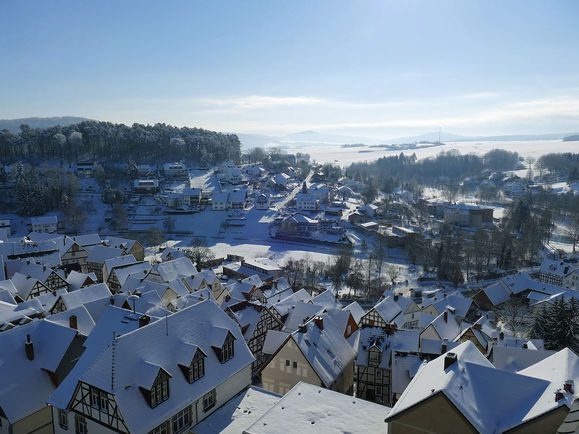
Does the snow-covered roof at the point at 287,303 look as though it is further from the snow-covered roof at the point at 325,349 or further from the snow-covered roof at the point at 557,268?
the snow-covered roof at the point at 557,268

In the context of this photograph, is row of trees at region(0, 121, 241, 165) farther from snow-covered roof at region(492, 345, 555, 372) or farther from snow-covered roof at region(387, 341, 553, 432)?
snow-covered roof at region(387, 341, 553, 432)

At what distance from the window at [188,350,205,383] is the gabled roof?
0.22 metres

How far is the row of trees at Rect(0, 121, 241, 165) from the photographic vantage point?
115000 mm

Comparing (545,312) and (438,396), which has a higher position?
(438,396)

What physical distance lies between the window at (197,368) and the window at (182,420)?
4.17 feet

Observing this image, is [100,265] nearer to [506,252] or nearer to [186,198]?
[186,198]

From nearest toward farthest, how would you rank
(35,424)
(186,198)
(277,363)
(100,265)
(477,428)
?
1. (477,428)
2. (35,424)
3. (277,363)
4. (100,265)
5. (186,198)

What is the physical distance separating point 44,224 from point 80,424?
2879 inches

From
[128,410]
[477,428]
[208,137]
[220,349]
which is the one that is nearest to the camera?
[477,428]

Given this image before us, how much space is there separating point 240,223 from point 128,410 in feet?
252

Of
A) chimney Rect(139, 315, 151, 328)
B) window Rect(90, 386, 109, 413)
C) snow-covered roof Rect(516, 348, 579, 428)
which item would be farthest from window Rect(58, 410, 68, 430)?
snow-covered roof Rect(516, 348, 579, 428)

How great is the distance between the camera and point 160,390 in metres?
16.9

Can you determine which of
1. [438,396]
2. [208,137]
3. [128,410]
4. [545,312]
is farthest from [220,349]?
[208,137]

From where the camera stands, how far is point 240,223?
9212cm
